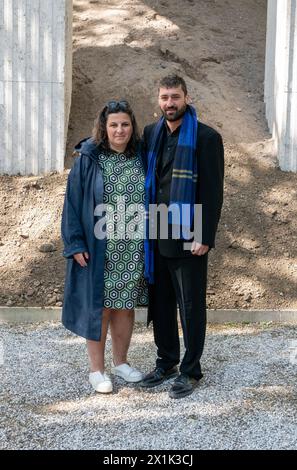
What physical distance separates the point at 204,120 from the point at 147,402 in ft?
16.6

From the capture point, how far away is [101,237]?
516 cm

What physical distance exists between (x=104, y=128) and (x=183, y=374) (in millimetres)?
1664

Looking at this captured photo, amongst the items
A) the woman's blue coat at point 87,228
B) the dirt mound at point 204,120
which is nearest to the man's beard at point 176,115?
the woman's blue coat at point 87,228

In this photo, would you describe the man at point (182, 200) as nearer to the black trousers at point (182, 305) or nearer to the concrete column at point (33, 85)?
the black trousers at point (182, 305)

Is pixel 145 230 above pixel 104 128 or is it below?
below

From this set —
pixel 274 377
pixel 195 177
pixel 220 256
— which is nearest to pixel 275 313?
pixel 220 256

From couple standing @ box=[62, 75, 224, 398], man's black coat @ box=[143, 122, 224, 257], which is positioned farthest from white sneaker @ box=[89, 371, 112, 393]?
man's black coat @ box=[143, 122, 224, 257]

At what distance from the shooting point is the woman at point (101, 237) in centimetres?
513

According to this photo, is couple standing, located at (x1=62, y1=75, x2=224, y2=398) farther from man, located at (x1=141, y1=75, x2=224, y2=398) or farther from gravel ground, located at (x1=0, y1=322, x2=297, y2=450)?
gravel ground, located at (x1=0, y1=322, x2=297, y2=450)

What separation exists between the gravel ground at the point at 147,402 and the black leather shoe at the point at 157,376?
0.17 feet

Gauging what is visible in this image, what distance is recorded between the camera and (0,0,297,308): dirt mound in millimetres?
7727

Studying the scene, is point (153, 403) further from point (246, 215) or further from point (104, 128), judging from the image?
point (246, 215)

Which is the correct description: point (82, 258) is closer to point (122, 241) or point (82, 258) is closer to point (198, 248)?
point (122, 241)

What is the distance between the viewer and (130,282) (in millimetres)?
5250
